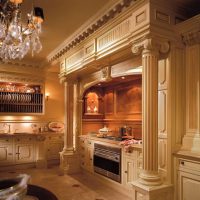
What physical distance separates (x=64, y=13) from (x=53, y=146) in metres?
4.16

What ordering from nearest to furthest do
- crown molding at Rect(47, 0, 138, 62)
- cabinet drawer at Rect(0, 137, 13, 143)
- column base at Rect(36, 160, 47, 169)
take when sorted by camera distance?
1. crown molding at Rect(47, 0, 138, 62)
2. cabinet drawer at Rect(0, 137, 13, 143)
3. column base at Rect(36, 160, 47, 169)

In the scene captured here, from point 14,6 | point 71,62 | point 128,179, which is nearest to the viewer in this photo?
point 14,6

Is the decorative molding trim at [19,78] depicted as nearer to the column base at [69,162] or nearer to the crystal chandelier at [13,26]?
the column base at [69,162]

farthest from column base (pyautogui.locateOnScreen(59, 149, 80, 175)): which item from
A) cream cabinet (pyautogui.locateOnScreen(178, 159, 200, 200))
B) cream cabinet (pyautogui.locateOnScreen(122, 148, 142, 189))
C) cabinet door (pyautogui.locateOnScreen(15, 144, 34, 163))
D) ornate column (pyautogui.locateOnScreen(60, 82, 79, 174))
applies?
cream cabinet (pyautogui.locateOnScreen(178, 159, 200, 200))

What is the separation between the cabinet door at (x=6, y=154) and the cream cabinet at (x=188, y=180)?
4.65 m

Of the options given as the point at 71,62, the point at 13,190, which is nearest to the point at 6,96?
the point at 71,62

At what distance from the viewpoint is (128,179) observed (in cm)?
396

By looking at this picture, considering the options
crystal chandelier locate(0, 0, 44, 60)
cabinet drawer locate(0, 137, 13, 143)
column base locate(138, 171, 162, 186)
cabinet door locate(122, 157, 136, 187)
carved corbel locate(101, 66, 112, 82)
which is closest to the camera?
column base locate(138, 171, 162, 186)

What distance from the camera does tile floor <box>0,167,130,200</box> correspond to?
4.00m

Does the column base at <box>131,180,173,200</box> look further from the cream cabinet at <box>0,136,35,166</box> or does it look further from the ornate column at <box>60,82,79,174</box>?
the cream cabinet at <box>0,136,35,166</box>

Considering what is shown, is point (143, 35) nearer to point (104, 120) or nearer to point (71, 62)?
point (71, 62)

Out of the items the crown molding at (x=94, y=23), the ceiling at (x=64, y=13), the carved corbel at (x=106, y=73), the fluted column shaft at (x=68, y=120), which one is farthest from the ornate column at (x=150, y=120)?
the fluted column shaft at (x=68, y=120)

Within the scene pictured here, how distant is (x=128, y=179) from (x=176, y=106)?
1740 millimetres

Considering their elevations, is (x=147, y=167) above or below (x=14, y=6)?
below
